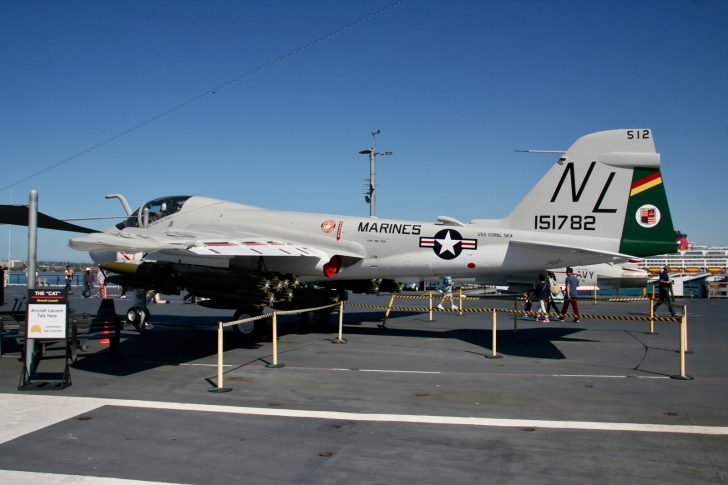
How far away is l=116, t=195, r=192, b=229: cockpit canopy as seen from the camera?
15906 millimetres

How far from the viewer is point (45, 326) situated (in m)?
8.63

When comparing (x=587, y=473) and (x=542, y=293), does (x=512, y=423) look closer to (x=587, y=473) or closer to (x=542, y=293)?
(x=587, y=473)

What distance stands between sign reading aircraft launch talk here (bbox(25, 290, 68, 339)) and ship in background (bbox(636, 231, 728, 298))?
3683 centimetres

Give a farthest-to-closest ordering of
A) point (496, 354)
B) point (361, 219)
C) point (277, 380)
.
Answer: point (361, 219)
point (496, 354)
point (277, 380)

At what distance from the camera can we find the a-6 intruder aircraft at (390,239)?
1159cm

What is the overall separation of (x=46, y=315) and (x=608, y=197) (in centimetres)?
1084

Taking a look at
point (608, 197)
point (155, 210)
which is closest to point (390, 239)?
point (608, 197)

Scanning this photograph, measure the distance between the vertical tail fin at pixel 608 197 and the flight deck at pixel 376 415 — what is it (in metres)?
2.49

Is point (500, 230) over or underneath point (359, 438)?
over

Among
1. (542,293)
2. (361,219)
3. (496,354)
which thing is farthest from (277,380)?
(542,293)

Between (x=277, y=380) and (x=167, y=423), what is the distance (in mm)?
2724

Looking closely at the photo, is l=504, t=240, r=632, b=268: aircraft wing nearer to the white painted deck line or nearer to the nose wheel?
the white painted deck line

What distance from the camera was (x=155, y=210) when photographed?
16.0 meters

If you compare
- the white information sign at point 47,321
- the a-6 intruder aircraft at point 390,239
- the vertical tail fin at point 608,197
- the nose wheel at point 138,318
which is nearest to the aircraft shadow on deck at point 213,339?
the nose wheel at point 138,318
